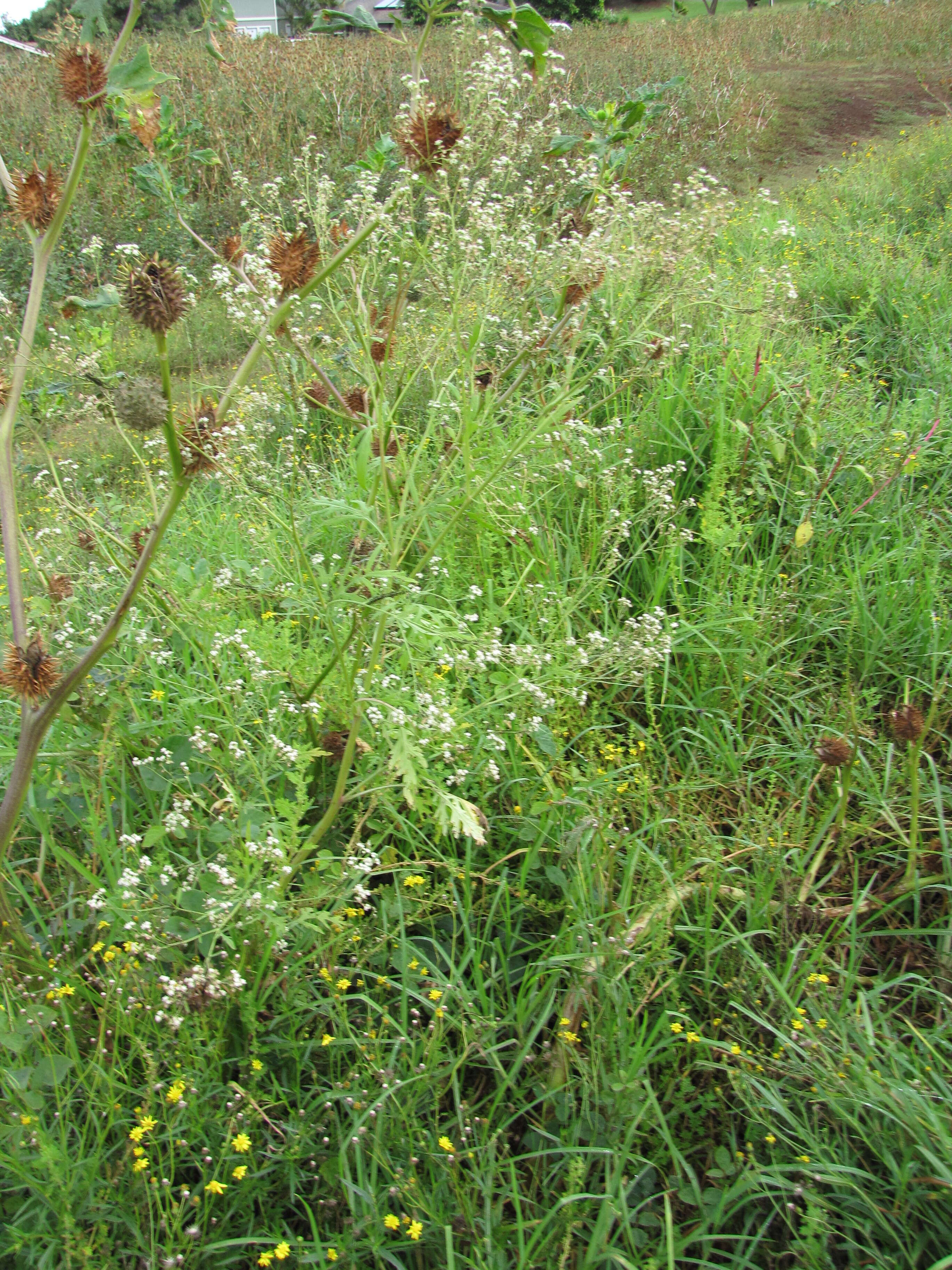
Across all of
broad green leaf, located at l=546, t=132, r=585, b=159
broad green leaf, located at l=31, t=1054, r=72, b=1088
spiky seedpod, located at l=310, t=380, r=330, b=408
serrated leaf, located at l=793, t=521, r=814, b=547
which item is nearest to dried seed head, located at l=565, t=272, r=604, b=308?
broad green leaf, located at l=546, t=132, r=585, b=159

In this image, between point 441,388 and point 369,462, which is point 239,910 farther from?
point 441,388

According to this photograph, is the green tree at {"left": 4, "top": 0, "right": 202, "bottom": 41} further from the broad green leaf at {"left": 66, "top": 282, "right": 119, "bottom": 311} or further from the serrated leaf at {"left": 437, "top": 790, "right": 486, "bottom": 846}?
the serrated leaf at {"left": 437, "top": 790, "right": 486, "bottom": 846}

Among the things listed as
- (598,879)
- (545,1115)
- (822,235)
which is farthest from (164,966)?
(822,235)

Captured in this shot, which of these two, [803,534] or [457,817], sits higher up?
[803,534]

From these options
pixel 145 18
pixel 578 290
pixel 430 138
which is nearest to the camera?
pixel 430 138

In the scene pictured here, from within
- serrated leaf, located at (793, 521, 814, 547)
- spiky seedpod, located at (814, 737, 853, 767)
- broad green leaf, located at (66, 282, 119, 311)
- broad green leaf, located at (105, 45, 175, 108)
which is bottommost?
spiky seedpod, located at (814, 737, 853, 767)

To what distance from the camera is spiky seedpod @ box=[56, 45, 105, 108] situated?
121cm

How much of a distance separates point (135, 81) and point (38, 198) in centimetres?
29

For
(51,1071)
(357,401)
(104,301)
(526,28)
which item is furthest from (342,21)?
(51,1071)

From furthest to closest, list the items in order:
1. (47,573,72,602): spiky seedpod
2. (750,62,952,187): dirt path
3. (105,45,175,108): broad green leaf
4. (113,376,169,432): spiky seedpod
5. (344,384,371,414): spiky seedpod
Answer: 1. (750,62,952,187): dirt path
2. (344,384,371,414): spiky seedpod
3. (47,573,72,602): spiky seedpod
4. (113,376,169,432): spiky seedpod
5. (105,45,175,108): broad green leaf

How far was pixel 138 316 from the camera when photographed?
1167 mm

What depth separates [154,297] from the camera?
1.15m

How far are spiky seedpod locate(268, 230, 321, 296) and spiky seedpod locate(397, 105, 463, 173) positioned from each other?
25.1 inches

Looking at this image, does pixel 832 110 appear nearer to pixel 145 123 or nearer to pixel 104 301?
pixel 145 123
